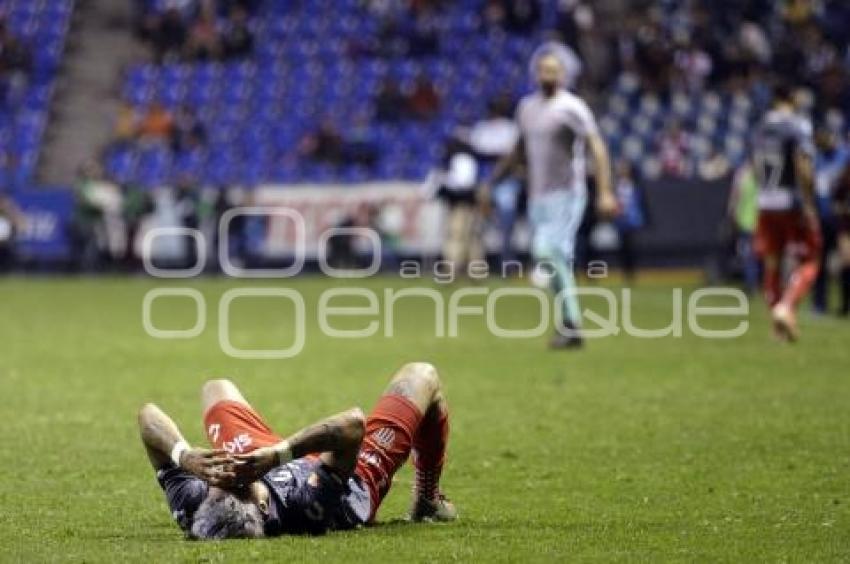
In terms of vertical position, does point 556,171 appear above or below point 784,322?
above

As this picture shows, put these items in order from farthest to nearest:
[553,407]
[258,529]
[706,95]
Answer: [706,95], [553,407], [258,529]

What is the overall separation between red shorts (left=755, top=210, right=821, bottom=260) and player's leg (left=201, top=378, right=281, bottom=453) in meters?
12.7

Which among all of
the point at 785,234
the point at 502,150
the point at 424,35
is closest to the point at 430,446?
the point at 785,234

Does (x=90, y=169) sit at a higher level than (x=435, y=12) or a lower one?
lower

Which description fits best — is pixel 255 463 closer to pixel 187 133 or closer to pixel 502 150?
pixel 502 150

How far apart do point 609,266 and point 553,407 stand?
2125cm

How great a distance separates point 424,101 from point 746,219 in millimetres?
11623

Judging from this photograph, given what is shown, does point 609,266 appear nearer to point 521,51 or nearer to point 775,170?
point 521,51

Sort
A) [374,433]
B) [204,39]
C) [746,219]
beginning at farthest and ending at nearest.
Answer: [204,39], [746,219], [374,433]

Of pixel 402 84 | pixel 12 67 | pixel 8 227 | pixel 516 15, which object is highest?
pixel 516 15

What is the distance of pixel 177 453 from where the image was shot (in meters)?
8.41

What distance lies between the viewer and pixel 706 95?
37.8 m

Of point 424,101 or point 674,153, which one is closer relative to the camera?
point 674,153

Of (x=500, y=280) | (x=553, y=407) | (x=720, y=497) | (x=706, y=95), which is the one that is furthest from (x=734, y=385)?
(x=706, y=95)
